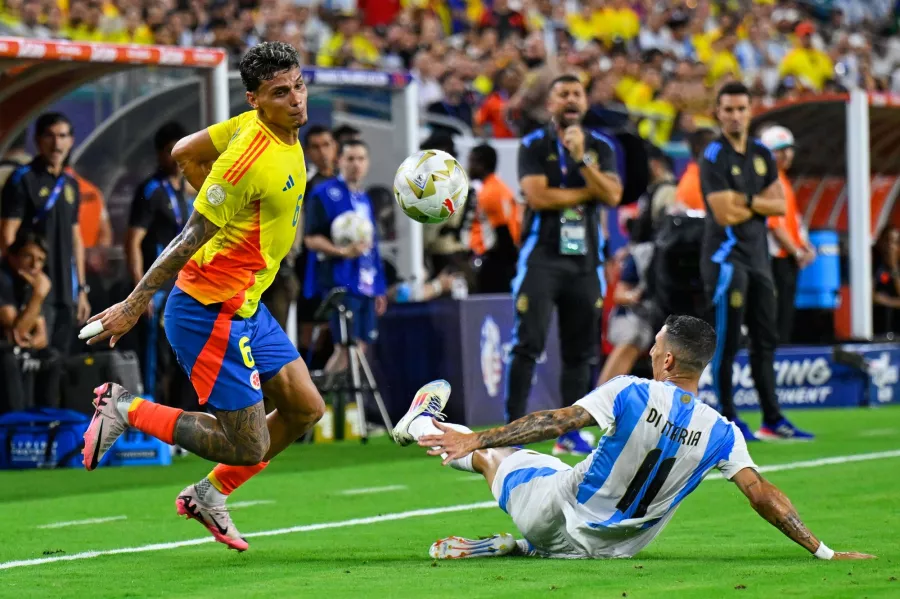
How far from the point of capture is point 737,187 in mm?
11836

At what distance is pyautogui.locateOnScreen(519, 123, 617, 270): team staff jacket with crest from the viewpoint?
11086 millimetres

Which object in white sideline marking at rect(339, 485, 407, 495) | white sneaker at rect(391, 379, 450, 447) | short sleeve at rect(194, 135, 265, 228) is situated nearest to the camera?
short sleeve at rect(194, 135, 265, 228)

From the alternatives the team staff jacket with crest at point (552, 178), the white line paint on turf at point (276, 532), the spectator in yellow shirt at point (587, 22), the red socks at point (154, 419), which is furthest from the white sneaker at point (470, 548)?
the spectator in yellow shirt at point (587, 22)

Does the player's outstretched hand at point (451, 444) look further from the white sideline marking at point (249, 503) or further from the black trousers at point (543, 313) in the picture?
the black trousers at point (543, 313)

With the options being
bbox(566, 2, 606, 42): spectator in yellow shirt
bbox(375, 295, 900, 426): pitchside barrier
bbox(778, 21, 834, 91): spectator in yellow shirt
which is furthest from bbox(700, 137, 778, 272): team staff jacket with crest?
bbox(778, 21, 834, 91): spectator in yellow shirt

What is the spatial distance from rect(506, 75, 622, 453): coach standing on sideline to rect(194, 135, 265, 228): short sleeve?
4627mm

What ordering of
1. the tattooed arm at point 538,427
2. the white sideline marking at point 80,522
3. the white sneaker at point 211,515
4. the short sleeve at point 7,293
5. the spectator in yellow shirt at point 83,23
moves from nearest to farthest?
the tattooed arm at point 538,427 → the white sneaker at point 211,515 → the white sideline marking at point 80,522 → the short sleeve at point 7,293 → the spectator in yellow shirt at point 83,23

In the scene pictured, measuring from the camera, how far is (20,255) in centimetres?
1240

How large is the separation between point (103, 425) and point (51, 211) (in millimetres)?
5769

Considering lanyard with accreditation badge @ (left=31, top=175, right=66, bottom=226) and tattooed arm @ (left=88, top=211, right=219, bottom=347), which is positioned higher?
lanyard with accreditation badge @ (left=31, top=175, right=66, bottom=226)

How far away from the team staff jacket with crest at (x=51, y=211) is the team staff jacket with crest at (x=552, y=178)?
12.0 feet

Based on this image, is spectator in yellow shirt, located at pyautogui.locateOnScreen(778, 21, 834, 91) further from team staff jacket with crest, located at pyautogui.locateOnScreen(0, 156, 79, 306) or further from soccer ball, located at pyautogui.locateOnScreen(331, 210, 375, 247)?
team staff jacket with crest, located at pyautogui.locateOnScreen(0, 156, 79, 306)

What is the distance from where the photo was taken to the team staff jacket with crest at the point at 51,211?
40.1 feet

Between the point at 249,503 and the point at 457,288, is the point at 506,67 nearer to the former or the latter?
the point at 457,288
